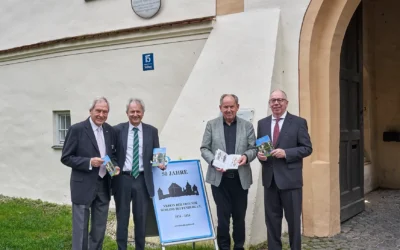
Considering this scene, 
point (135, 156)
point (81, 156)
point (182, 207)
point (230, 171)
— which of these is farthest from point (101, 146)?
point (230, 171)

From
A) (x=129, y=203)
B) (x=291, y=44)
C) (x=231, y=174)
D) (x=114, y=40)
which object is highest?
(x=114, y=40)

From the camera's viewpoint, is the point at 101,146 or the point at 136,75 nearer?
the point at 101,146

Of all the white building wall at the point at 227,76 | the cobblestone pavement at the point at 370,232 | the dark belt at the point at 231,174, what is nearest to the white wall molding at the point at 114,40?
the white building wall at the point at 227,76

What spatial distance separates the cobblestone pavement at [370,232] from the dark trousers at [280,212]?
82 cm

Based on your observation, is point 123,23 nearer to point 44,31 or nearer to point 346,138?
point 44,31

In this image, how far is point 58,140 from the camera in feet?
29.7

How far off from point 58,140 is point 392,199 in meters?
6.46

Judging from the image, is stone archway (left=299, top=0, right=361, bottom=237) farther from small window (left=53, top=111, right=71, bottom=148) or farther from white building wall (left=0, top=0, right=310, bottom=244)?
small window (left=53, top=111, right=71, bottom=148)

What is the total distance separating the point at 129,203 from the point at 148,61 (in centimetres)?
341

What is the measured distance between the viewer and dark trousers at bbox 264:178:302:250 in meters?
4.56

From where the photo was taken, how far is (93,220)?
15.3ft

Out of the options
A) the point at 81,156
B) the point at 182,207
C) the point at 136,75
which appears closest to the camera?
the point at 81,156

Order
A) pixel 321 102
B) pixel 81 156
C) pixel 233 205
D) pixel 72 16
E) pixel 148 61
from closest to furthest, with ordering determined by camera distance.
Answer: pixel 81 156 → pixel 233 205 → pixel 321 102 → pixel 148 61 → pixel 72 16

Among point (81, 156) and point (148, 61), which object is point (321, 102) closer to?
point (148, 61)
